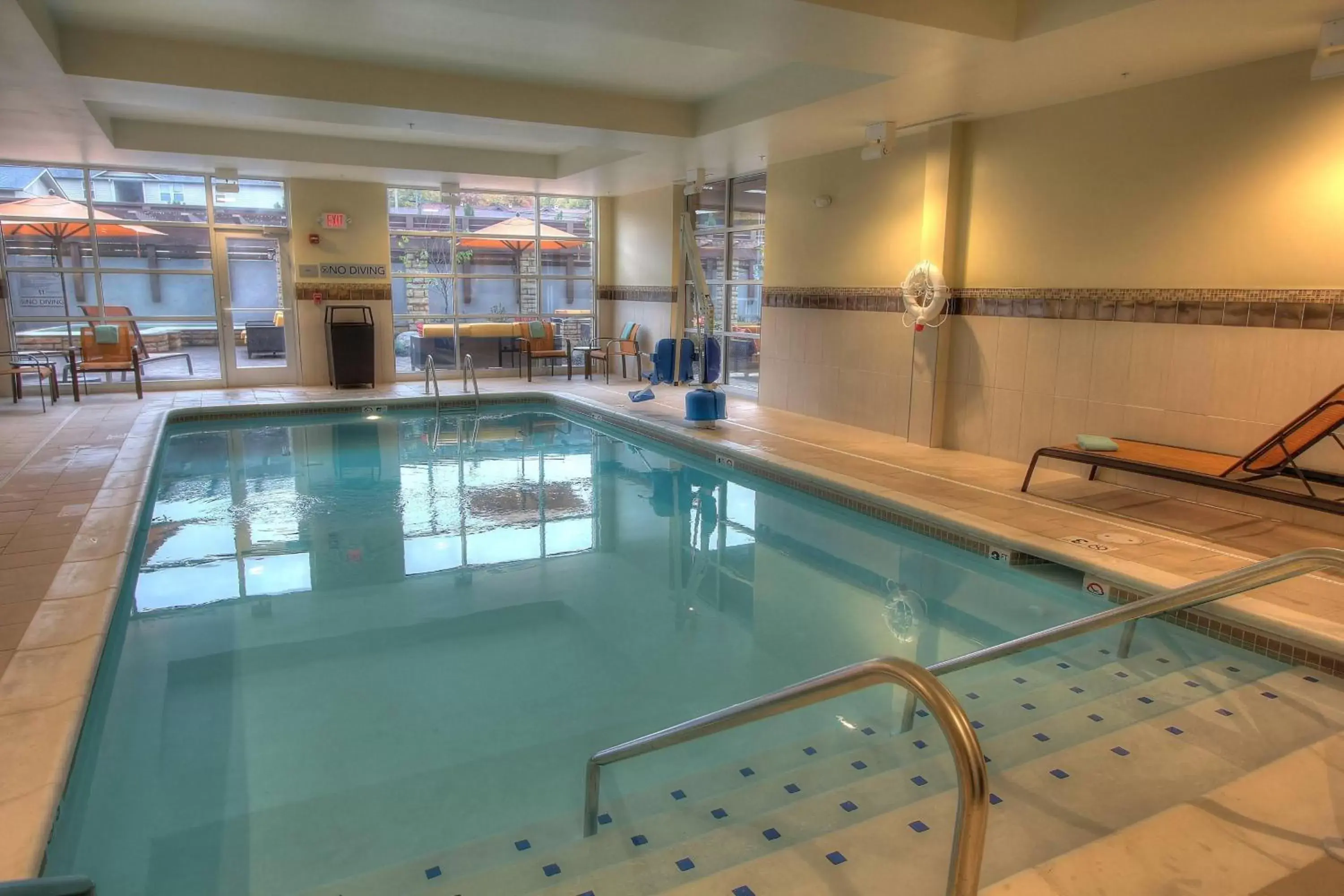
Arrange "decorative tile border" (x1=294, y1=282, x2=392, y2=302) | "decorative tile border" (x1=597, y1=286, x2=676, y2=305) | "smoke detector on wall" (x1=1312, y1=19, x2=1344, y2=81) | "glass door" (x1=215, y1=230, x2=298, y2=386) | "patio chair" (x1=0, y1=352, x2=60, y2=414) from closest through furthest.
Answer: "smoke detector on wall" (x1=1312, y1=19, x2=1344, y2=81), "patio chair" (x1=0, y1=352, x2=60, y2=414), "glass door" (x1=215, y1=230, x2=298, y2=386), "decorative tile border" (x1=294, y1=282, x2=392, y2=302), "decorative tile border" (x1=597, y1=286, x2=676, y2=305)

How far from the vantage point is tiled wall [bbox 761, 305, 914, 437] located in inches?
290

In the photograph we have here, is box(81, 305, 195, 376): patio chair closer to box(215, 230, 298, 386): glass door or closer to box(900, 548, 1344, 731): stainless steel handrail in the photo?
box(215, 230, 298, 386): glass door

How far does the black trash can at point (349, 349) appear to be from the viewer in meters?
10.3

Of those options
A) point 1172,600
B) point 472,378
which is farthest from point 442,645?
point 472,378

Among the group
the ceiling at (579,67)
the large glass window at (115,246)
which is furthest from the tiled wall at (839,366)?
the large glass window at (115,246)

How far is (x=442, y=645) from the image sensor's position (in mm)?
3707

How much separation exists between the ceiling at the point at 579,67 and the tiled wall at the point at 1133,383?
5.04ft

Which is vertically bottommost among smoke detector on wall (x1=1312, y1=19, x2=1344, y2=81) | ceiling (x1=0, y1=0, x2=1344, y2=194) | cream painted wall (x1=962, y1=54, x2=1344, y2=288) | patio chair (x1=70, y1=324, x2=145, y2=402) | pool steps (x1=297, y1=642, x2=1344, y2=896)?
pool steps (x1=297, y1=642, x2=1344, y2=896)

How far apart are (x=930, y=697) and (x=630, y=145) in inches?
281

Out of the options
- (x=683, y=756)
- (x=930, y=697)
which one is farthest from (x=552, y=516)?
(x=930, y=697)

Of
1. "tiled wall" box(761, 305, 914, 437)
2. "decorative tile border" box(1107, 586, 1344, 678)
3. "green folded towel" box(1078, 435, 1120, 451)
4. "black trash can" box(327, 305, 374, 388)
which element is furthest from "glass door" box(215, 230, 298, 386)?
"decorative tile border" box(1107, 586, 1344, 678)

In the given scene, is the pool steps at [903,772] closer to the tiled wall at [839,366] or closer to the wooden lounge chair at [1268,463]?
the wooden lounge chair at [1268,463]

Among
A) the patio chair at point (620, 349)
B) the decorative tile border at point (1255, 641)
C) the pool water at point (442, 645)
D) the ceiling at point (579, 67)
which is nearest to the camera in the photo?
the pool water at point (442, 645)

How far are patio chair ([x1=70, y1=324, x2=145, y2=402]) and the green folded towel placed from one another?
912cm
